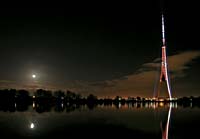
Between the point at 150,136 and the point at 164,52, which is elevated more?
the point at 164,52

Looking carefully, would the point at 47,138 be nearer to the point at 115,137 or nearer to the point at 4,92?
the point at 115,137

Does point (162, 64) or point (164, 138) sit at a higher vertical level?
point (162, 64)

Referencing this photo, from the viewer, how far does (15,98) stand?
171m

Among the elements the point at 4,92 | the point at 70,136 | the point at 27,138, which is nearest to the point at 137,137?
the point at 70,136

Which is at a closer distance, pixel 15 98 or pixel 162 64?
pixel 162 64

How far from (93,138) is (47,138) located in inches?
130

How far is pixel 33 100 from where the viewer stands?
18350cm

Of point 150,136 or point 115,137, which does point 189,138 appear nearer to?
point 150,136

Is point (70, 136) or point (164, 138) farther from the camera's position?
point (70, 136)

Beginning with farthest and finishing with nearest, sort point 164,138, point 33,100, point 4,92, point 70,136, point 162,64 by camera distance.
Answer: point 33,100
point 4,92
point 162,64
point 70,136
point 164,138

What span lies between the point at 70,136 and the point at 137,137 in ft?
16.3

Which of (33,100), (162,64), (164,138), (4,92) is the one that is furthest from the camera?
(33,100)

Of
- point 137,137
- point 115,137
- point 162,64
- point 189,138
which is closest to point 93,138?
point 115,137

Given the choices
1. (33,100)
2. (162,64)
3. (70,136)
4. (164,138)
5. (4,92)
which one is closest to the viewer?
(164,138)
